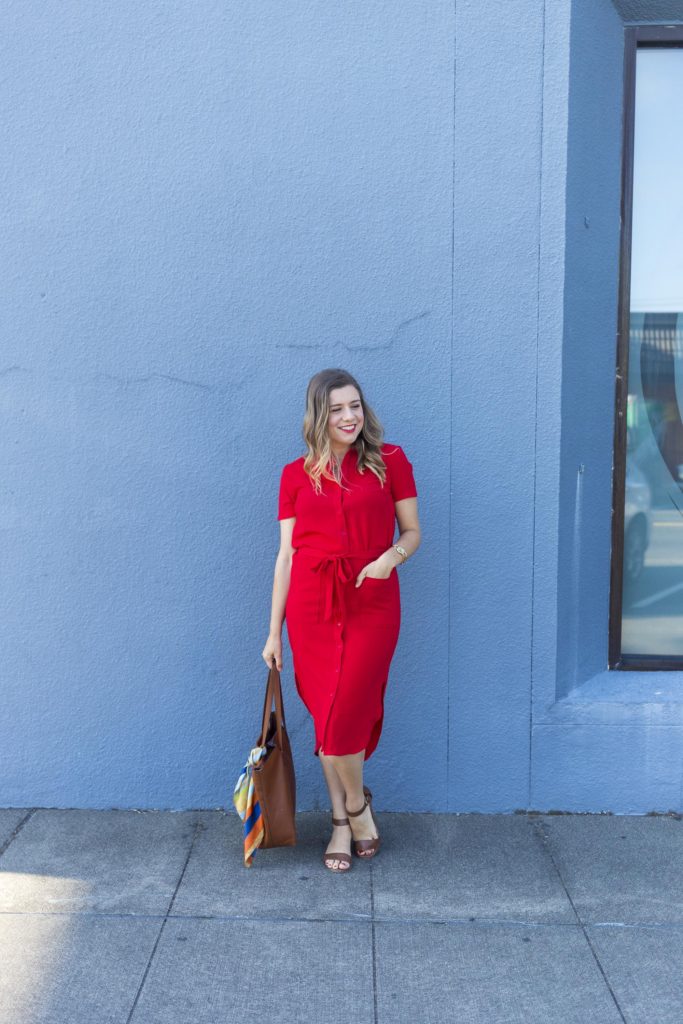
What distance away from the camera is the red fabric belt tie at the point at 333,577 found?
149 inches

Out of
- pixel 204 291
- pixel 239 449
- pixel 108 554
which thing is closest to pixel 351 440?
pixel 239 449

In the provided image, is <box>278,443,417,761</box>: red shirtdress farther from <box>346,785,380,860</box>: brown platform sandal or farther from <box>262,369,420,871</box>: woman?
<box>346,785,380,860</box>: brown platform sandal

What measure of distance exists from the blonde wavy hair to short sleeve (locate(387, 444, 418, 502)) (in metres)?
0.06

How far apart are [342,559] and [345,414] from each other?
0.54 m

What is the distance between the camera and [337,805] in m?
4.04

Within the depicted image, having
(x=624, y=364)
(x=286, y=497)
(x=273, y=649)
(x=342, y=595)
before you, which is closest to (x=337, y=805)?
(x=273, y=649)

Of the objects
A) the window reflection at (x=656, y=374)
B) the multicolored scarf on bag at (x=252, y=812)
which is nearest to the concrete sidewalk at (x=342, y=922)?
the multicolored scarf on bag at (x=252, y=812)

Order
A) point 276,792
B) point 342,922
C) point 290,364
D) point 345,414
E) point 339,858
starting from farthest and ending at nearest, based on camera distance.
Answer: point 290,364 < point 339,858 < point 276,792 < point 345,414 < point 342,922

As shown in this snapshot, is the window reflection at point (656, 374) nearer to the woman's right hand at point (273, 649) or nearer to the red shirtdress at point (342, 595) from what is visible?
the red shirtdress at point (342, 595)

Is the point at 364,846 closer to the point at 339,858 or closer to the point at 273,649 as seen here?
the point at 339,858

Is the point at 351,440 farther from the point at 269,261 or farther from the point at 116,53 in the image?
the point at 116,53

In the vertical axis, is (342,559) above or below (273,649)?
above

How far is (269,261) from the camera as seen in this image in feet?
14.1

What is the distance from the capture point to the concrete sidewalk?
307 centimetres
